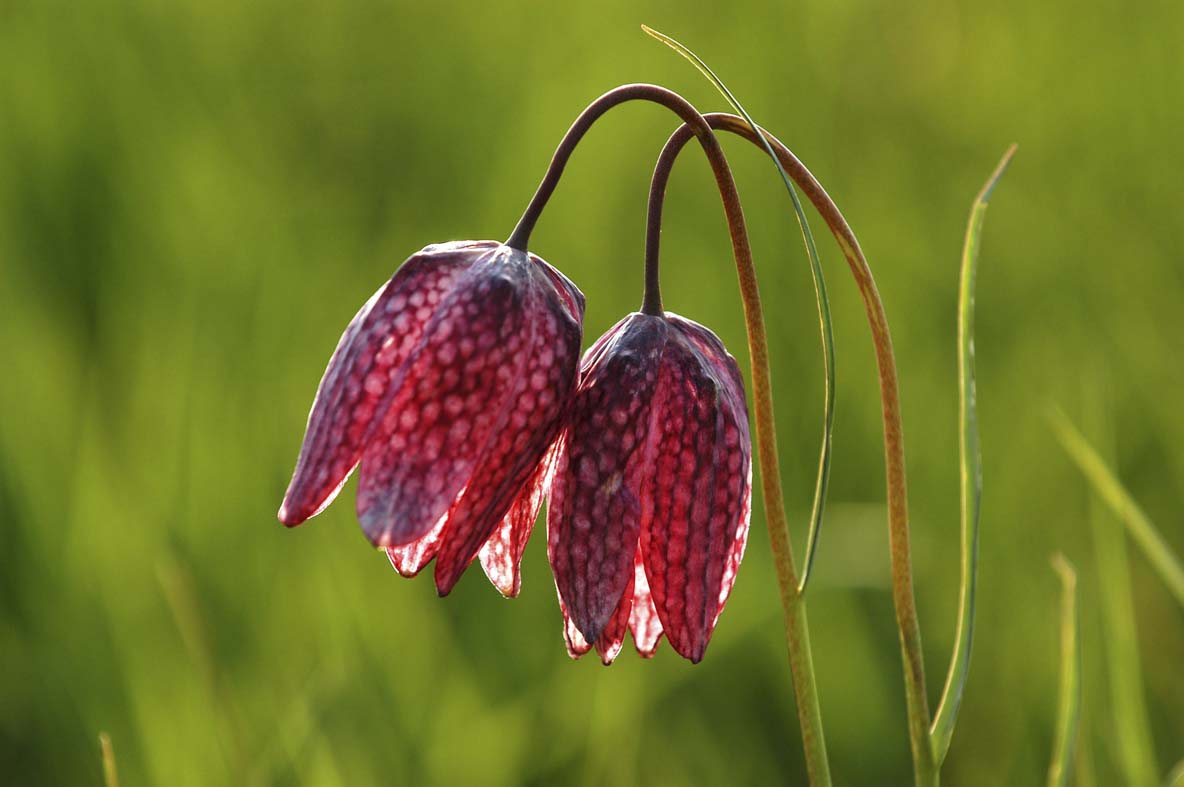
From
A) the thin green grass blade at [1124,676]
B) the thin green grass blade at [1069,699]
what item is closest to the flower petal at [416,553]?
the thin green grass blade at [1069,699]

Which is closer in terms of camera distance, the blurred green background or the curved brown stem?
the curved brown stem

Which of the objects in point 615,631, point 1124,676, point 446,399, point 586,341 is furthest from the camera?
point 586,341

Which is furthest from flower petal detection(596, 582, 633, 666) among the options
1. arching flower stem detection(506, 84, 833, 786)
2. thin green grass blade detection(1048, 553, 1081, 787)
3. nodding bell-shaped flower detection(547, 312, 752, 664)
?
thin green grass blade detection(1048, 553, 1081, 787)

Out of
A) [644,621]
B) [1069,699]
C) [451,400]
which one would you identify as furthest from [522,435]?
[1069,699]

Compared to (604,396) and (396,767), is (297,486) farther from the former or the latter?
(396,767)

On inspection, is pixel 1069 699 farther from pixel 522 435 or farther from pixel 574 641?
pixel 522 435

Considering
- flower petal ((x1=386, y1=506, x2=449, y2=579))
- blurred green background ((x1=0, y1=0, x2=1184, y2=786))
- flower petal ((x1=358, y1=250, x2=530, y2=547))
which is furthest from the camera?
blurred green background ((x1=0, y1=0, x2=1184, y2=786))

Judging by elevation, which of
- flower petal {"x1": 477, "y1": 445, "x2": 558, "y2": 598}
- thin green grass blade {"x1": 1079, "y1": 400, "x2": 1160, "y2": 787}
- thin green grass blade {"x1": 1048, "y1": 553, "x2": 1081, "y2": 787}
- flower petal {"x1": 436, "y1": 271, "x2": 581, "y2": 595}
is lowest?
thin green grass blade {"x1": 1079, "y1": 400, "x2": 1160, "y2": 787}

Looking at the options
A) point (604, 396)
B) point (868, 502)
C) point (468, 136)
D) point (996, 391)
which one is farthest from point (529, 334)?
point (468, 136)

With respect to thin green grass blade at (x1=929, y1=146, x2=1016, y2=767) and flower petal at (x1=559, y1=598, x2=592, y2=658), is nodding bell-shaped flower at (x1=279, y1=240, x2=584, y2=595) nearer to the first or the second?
flower petal at (x1=559, y1=598, x2=592, y2=658)
